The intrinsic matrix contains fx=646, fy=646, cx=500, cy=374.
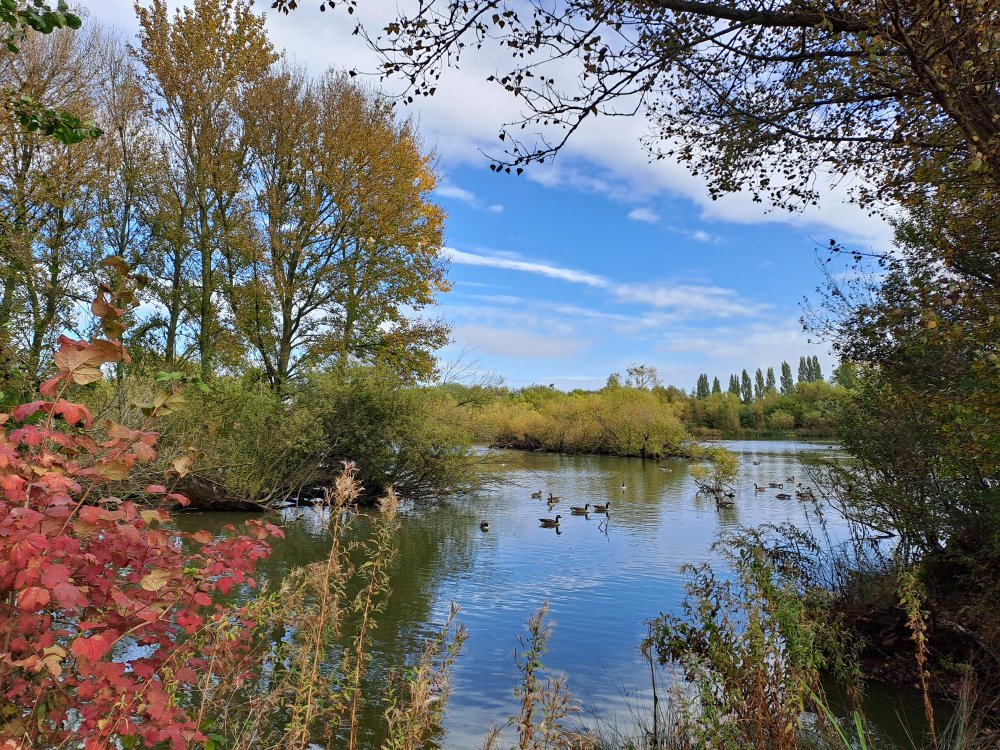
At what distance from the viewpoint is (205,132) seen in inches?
662

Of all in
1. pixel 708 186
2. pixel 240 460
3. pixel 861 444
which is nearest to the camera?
pixel 708 186

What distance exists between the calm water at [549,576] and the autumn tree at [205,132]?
6583 millimetres

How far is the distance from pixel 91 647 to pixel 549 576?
9.61 metres

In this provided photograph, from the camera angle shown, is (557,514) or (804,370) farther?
(804,370)

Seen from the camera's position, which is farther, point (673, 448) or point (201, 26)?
point (673, 448)

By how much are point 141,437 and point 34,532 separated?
1.35 feet

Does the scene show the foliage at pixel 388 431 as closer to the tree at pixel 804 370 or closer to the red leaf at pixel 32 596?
the red leaf at pixel 32 596

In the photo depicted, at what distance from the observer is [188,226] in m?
17.0

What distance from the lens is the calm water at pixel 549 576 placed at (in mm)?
6492

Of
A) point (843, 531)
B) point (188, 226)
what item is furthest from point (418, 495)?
point (843, 531)

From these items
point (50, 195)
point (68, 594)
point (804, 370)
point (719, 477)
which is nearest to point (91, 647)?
point (68, 594)

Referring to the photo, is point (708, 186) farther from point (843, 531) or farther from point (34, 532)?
point (843, 531)

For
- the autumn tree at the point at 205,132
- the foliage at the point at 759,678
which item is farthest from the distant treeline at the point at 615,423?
the foliage at the point at 759,678

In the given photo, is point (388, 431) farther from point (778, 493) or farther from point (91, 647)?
point (91, 647)
